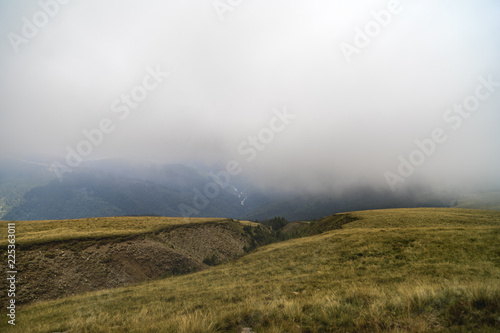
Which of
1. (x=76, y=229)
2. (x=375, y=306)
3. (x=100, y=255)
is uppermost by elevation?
(x=76, y=229)

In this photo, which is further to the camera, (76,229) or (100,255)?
(76,229)

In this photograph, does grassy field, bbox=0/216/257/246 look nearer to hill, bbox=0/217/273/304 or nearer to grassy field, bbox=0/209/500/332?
hill, bbox=0/217/273/304

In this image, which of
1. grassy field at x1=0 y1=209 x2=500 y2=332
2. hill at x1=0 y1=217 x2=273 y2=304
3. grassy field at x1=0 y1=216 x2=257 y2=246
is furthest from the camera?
grassy field at x1=0 y1=216 x2=257 y2=246

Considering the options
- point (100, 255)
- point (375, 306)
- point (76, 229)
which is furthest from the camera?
point (76, 229)

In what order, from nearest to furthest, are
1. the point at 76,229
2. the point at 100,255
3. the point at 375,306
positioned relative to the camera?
the point at 375,306 < the point at 100,255 < the point at 76,229

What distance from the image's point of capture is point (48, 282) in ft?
82.2

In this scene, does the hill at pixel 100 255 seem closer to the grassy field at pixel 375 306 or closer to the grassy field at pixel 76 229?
the grassy field at pixel 76 229

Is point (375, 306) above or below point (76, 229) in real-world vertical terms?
below

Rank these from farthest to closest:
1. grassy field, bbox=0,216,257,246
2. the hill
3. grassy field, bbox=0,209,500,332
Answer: grassy field, bbox=0,216,257,246
the hill
grassy field, bbox=0,209,500,332

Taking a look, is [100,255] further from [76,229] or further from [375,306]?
[375,306]

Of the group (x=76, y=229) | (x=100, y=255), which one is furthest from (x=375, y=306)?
(x=76, y=229)

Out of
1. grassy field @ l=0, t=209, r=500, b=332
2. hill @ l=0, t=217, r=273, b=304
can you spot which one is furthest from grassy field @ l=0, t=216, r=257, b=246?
grassy field @ l=0, t=209, r=500, b=332

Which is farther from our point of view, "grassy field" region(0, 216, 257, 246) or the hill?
"grassy field" region(0, 216, 257, 246)

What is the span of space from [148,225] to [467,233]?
5978 centimetres
